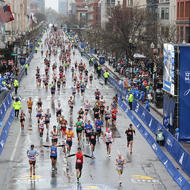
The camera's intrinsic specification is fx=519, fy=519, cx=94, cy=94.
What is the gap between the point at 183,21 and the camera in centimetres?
6862

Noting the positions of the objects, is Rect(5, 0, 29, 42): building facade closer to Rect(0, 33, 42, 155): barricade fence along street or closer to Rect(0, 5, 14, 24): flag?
Rect(0, 5, 14, 24): flag

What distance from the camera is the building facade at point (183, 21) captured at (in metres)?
67.1

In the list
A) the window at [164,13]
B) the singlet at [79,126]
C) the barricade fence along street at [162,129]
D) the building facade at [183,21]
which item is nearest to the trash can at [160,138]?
the barricade fence along street at [162,129]

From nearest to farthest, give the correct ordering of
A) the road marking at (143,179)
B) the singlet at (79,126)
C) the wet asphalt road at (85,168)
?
1. the wet asphalt road at (85,168)
2. the road marking at (143,179)
3. the singlet at (79,126)

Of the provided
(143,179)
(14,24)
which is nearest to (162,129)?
(143,179)

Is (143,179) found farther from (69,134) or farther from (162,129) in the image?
(162,129)

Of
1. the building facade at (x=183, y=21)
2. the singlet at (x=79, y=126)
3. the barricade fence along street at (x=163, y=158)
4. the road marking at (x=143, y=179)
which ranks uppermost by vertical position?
the building facade at (x=183, y=21)

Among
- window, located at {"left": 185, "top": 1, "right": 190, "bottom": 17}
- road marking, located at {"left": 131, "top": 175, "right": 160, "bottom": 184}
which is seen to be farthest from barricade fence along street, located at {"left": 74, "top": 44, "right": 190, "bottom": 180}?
window, located at {"left": 185, "top": 1, "right": 190, "bottom": 17}

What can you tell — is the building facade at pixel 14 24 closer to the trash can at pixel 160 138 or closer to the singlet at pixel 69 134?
the trash can at pixel 160 138

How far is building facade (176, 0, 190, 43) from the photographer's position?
6706cm

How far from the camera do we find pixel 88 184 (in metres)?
21.1

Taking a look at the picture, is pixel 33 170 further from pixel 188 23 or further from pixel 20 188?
pixel 188 23

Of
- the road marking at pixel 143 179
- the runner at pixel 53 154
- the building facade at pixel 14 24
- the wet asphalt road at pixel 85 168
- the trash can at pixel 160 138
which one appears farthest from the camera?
the building facade at pixel 14 24

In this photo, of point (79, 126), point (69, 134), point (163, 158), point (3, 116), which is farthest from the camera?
point (3, 116)
